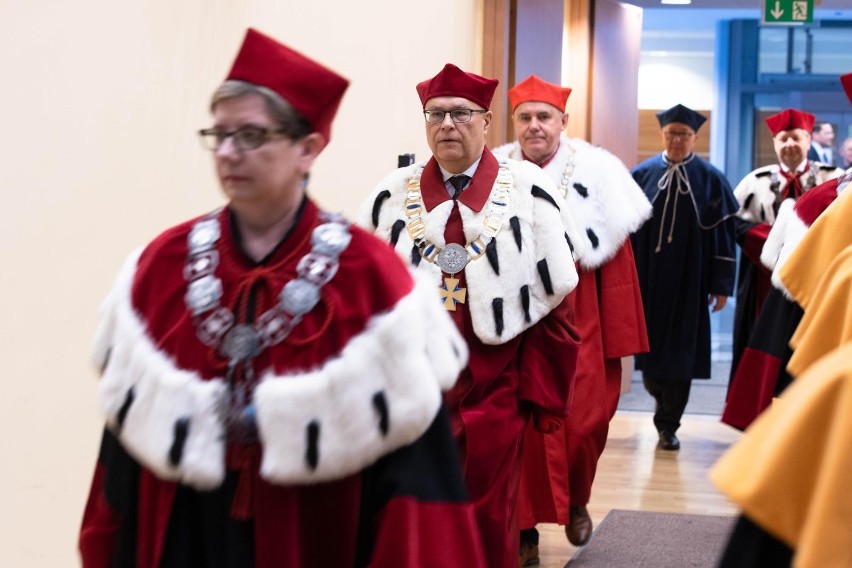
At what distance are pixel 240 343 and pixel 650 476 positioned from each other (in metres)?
5.44

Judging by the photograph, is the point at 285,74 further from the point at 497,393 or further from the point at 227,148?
the point at 497,393

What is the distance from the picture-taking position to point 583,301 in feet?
18.6

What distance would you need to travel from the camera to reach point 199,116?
178 inches

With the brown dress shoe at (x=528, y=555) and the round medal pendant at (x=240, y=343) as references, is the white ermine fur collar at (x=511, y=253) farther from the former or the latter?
the brown dress shoe at (x=528, y=555)

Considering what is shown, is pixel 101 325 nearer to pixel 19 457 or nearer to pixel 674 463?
pixel 19 457

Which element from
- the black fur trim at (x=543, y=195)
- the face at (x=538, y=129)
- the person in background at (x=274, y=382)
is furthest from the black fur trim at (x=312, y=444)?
the face at (x=538, y=129)

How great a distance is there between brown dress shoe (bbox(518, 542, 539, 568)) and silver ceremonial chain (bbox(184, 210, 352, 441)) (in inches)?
126

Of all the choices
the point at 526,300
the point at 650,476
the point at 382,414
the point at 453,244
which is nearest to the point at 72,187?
the point at 453,244

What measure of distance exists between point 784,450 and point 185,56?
3.30 m

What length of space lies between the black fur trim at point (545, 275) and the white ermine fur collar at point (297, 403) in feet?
5.15

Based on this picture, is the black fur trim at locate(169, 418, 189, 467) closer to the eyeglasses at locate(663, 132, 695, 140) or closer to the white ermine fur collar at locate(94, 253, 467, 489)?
the white ermine fur collar at locate(94, 253, 467, 489)

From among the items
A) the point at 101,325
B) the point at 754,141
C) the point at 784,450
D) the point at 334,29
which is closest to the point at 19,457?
the point at 101,325

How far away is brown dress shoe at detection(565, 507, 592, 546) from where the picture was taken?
5.73 meters

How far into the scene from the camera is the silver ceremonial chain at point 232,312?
244cm
